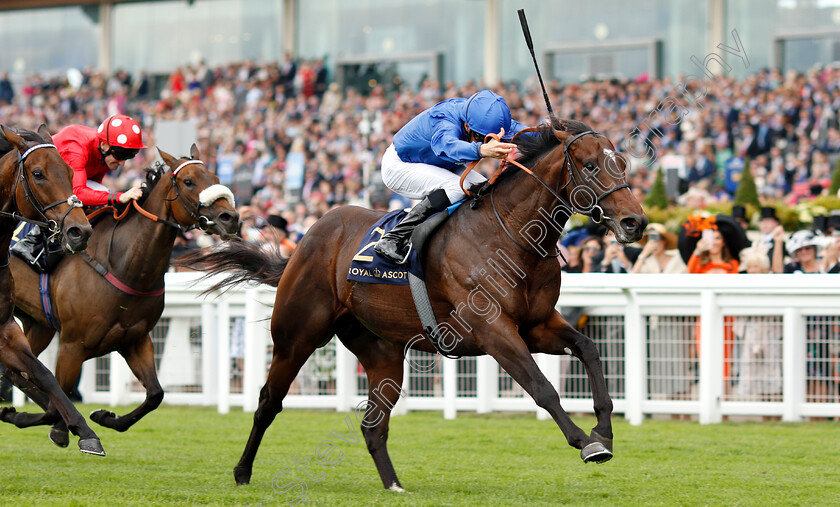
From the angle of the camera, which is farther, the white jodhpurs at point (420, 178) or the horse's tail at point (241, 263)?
the horse's tail at point (241, 263)

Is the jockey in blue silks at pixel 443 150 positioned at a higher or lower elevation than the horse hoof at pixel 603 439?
higher

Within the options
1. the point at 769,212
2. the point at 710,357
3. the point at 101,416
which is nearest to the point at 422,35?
the point at 769,212

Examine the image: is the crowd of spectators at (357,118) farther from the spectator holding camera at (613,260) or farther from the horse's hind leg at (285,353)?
the horse's hind leg at (285,353)

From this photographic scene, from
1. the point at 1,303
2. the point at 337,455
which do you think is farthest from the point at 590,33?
the point at 1,303

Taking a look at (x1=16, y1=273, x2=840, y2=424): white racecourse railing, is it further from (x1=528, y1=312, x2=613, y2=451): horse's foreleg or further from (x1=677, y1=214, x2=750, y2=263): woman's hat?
(x1=528, y1=312, x2=613, y2=451): horse's foreleg

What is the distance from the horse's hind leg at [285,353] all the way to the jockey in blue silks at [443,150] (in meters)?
0.65

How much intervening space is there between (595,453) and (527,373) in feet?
1.60

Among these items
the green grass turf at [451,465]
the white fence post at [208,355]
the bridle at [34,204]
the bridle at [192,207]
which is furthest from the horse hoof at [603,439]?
the white fence post at [208,355]

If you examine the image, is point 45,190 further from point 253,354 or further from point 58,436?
point 253,354

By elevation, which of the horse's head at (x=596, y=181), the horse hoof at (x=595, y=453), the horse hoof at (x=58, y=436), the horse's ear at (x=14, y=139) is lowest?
the horse hoof at (x=58, y=436)

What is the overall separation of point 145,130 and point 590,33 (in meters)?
9.39

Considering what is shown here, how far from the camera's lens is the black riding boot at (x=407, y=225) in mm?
4977

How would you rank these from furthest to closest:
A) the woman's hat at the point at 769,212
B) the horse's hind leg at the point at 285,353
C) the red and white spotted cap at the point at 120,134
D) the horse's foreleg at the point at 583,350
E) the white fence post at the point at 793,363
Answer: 1. the woman's hat at the point at 769,212
2. the white fence post at the point at 793,363
3. the red and white spotted cap at the point at 120,134
4. the horse's hind leg at the point at 285,353
5. the horse's foreleg at the point at 583,350

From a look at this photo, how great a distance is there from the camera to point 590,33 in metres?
22.0
